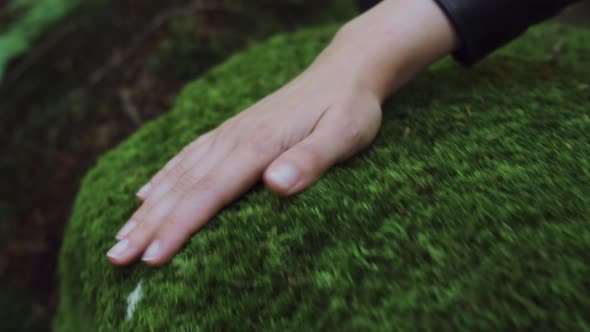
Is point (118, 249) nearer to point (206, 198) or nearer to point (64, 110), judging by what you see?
point (206, 198)

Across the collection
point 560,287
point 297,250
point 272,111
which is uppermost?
point 272,111

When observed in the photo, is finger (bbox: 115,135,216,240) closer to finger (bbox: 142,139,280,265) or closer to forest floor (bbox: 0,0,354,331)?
finger (bbox: 142,139,280,265)

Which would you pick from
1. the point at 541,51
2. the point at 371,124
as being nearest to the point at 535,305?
the point at 371,124

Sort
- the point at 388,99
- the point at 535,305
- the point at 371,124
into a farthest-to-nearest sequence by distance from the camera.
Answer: the point at 388,99, the point at 371,124, the point at 535,305

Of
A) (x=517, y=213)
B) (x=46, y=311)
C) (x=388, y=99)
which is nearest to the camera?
(x=517, y=213)

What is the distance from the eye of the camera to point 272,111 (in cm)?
117

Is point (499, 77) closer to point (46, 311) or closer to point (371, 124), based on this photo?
point (371, 124)

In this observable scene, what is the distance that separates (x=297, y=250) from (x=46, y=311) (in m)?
2.66

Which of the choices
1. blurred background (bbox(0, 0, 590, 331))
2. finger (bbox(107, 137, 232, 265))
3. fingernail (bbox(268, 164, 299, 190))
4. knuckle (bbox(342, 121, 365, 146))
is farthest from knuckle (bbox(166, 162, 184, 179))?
blurred background (bbox(0, 0, 590, 331))

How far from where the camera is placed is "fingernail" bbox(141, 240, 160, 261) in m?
0.99

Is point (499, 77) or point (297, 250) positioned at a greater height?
point (297, 250)

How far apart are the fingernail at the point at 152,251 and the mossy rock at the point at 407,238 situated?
0.12 ft

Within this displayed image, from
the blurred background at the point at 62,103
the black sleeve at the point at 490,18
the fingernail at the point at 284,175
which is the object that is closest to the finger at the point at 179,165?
the fingernail at the point at 284,175

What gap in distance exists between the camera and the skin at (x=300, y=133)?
1.03 meters
